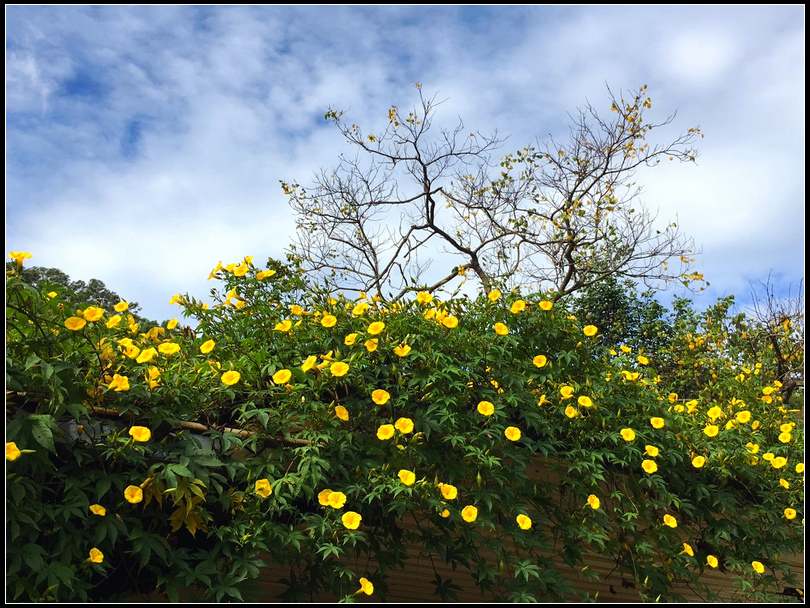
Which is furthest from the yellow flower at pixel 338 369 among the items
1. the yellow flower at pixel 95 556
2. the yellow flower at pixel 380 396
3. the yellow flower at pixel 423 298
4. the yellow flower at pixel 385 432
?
the yellow flower at pixel 95 556

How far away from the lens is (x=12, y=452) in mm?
1896

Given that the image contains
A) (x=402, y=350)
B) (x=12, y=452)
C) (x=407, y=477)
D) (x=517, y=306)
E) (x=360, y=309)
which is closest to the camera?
(x=12, y=452)

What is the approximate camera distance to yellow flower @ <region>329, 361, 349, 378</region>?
247 centimetres

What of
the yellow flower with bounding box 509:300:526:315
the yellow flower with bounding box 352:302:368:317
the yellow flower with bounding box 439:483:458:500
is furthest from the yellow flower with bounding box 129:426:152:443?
the yellow flower with bounding box 509:300:526:315

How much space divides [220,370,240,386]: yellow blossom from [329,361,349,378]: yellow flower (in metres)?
0.36

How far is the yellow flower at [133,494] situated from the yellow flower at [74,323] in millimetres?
566

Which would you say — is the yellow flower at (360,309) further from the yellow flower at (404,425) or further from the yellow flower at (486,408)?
the yellow flower at (486,408)

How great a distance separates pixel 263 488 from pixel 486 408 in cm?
96

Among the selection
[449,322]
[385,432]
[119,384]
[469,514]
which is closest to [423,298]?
[449,322]

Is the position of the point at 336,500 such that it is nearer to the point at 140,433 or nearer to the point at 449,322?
the point at 140,433

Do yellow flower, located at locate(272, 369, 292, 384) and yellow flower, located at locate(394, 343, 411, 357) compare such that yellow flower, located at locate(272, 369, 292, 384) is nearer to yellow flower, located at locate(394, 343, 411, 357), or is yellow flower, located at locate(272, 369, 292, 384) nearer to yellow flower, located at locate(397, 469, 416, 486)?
yellow flower, located at locate(394, 343, 411, 357)

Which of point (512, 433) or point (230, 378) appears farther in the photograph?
point (512, 433)

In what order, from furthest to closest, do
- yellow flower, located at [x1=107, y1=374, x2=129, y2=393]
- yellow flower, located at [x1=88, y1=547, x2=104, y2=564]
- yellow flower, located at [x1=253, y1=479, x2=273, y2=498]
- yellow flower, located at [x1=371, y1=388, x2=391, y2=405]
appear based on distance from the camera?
yellow flower, located at [x1=371, y1=388, x2=391, y2=405] < yellow flower, located at [x1=253, y1=479, x2=273, y2=498] < yellow flower, located at [x1=107, y1=374, x2=129, y2=393] < yellow flower, located at [x1=88, y1=547, x2=104, y2=564]

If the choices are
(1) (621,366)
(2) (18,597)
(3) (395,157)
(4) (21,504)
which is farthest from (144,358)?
(3) (395,157)
